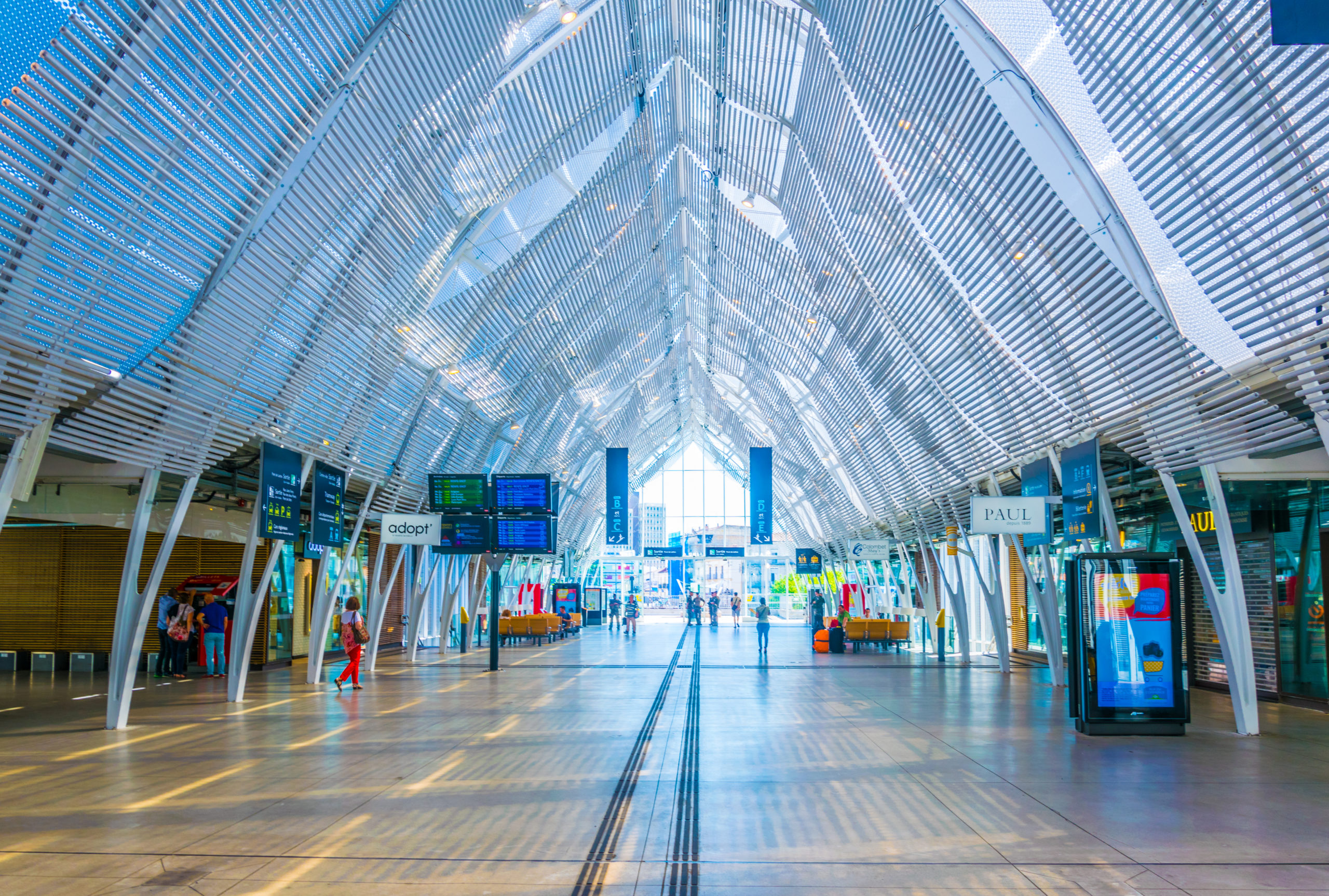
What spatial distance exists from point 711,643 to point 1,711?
22.9 m

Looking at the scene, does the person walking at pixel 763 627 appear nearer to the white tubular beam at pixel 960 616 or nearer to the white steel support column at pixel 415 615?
the white tubular beam at pixel 960 616

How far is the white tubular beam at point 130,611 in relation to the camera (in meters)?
13.5

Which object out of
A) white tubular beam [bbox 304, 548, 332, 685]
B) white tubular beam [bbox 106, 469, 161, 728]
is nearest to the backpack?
white tubular beam [bbox 304, 548, 332, 685]

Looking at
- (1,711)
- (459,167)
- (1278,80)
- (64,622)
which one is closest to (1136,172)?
(1278,80)

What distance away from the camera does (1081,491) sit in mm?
15828

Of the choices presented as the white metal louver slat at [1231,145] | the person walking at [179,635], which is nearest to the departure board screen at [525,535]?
the person walking at [179,635]

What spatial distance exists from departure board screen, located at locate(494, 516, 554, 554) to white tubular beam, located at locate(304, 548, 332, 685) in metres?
4.31

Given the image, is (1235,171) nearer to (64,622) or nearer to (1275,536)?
(1275,536)

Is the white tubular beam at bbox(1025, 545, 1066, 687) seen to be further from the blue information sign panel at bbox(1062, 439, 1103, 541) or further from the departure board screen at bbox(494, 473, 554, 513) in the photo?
the departure board screen at bbox(494, 473, 554, 513)

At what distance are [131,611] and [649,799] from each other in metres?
8.77

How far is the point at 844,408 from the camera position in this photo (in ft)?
95.0

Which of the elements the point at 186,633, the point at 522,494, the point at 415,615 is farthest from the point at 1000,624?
the point at 186,633

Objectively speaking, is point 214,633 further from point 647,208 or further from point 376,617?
point 647,208

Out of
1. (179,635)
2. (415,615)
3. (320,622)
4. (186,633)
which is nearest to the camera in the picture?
(320,622)
